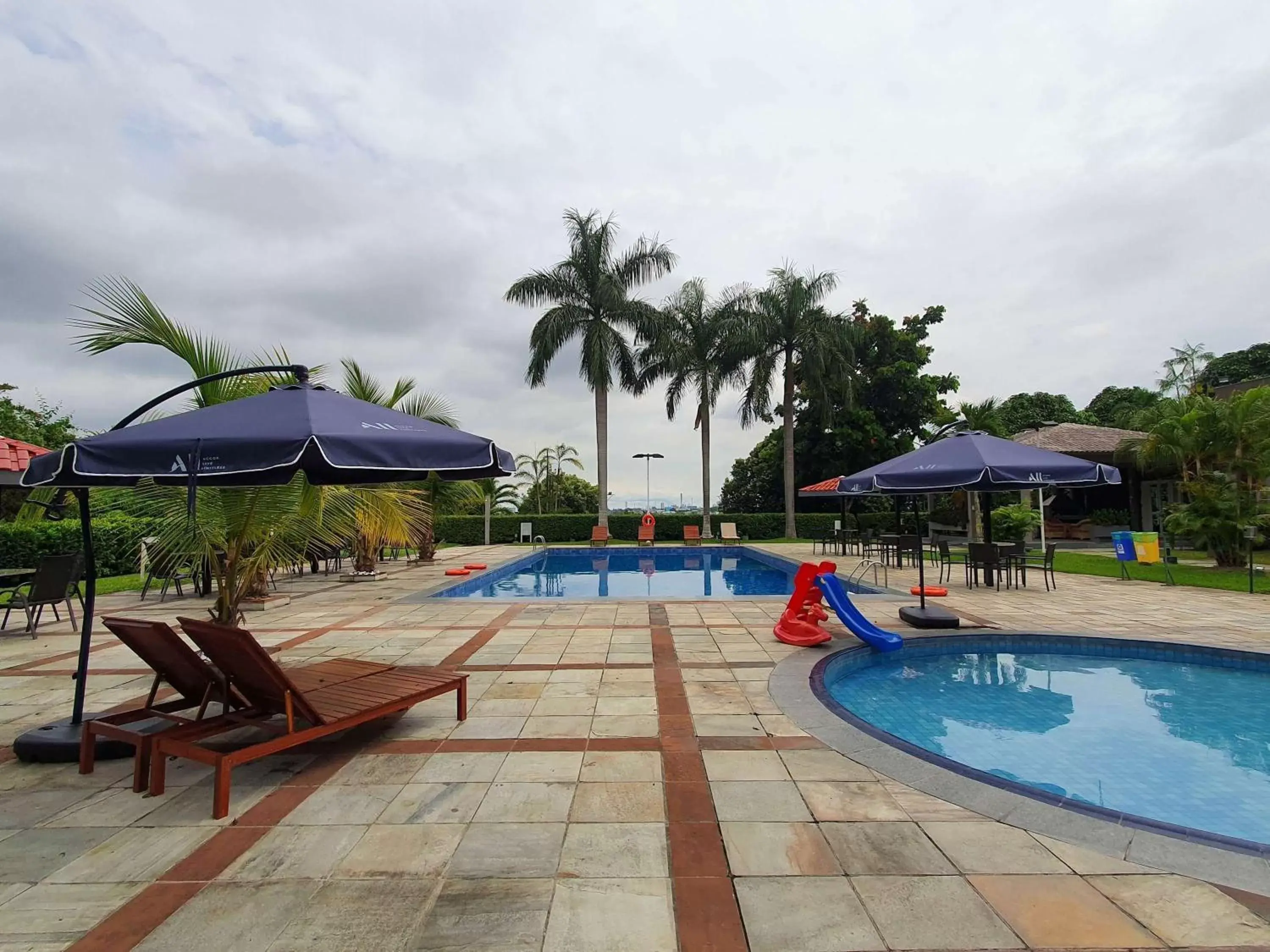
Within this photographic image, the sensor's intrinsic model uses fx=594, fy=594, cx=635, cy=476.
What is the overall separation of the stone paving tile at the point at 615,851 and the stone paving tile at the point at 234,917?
1.02 metres

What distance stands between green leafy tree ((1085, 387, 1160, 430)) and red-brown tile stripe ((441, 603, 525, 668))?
123 ft

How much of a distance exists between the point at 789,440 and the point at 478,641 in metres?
19.9

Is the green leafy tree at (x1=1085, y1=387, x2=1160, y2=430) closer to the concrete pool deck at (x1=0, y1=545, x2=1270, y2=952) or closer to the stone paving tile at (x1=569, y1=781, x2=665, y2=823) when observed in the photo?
the concrete pool deck at (x1=0, y1=545, x2=1270, y2=952)

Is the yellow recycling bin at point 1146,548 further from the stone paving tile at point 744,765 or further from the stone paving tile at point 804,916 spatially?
the stone paving tile at point 804,916

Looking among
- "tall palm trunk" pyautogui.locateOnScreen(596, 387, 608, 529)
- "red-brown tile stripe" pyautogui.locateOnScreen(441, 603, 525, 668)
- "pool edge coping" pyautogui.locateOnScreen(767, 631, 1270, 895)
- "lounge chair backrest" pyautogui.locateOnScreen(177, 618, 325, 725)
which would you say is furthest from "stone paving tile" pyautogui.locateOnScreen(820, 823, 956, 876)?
"tall palm trunk" pyautogui.locateOnScreen(596, 387, 608, 529)

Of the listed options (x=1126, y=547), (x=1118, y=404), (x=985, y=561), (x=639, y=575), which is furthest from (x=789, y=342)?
(x=1118, y=404)

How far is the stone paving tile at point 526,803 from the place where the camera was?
115 inches

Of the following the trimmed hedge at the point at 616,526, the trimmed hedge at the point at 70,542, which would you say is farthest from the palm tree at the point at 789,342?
the trimmed hedge at the point at 70,542

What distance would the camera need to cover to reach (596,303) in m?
23.3

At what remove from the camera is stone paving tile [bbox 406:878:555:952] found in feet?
6.61

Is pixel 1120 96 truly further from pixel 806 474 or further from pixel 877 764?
pixel 806 474

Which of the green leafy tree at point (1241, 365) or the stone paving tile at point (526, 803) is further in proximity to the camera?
the green leafy tree at point (1241, 365)

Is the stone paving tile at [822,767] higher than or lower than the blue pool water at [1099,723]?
higher

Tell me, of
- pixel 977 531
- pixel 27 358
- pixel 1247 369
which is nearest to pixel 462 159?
pixel 27 358
